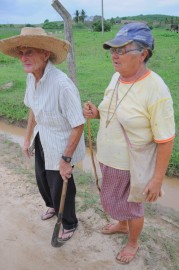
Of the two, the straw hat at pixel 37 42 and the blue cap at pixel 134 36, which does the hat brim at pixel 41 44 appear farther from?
the blue cap at pixel 134 36

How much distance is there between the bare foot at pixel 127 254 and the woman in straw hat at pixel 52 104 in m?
0.58

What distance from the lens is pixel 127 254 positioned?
2568 mm

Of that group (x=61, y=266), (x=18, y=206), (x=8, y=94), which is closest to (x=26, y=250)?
(x=61, y=266)

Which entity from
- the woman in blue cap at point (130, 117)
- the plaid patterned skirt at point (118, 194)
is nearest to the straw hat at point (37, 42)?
the woman in blue cap at point (130, 117)

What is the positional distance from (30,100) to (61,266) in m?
1.31

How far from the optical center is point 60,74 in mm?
2340

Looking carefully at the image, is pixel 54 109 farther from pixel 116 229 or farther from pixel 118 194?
pixel 116 229

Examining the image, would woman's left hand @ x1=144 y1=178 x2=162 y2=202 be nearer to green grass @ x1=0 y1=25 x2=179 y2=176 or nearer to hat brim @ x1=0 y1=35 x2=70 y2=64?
hat brim @ x1=0 y1=35 x2=70 y2=64

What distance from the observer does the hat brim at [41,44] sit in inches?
86.3

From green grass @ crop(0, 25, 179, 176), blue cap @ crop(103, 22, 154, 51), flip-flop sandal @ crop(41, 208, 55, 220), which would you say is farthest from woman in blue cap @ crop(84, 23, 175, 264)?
green grass @ crop(0, 25, 179, 176)

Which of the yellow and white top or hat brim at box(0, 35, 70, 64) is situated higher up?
hat brim at box(0, 35, 70, 64)

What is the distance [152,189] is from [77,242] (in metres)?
1.08

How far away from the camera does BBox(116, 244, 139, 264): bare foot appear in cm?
255

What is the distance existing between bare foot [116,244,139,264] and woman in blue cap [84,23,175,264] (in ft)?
1.08
